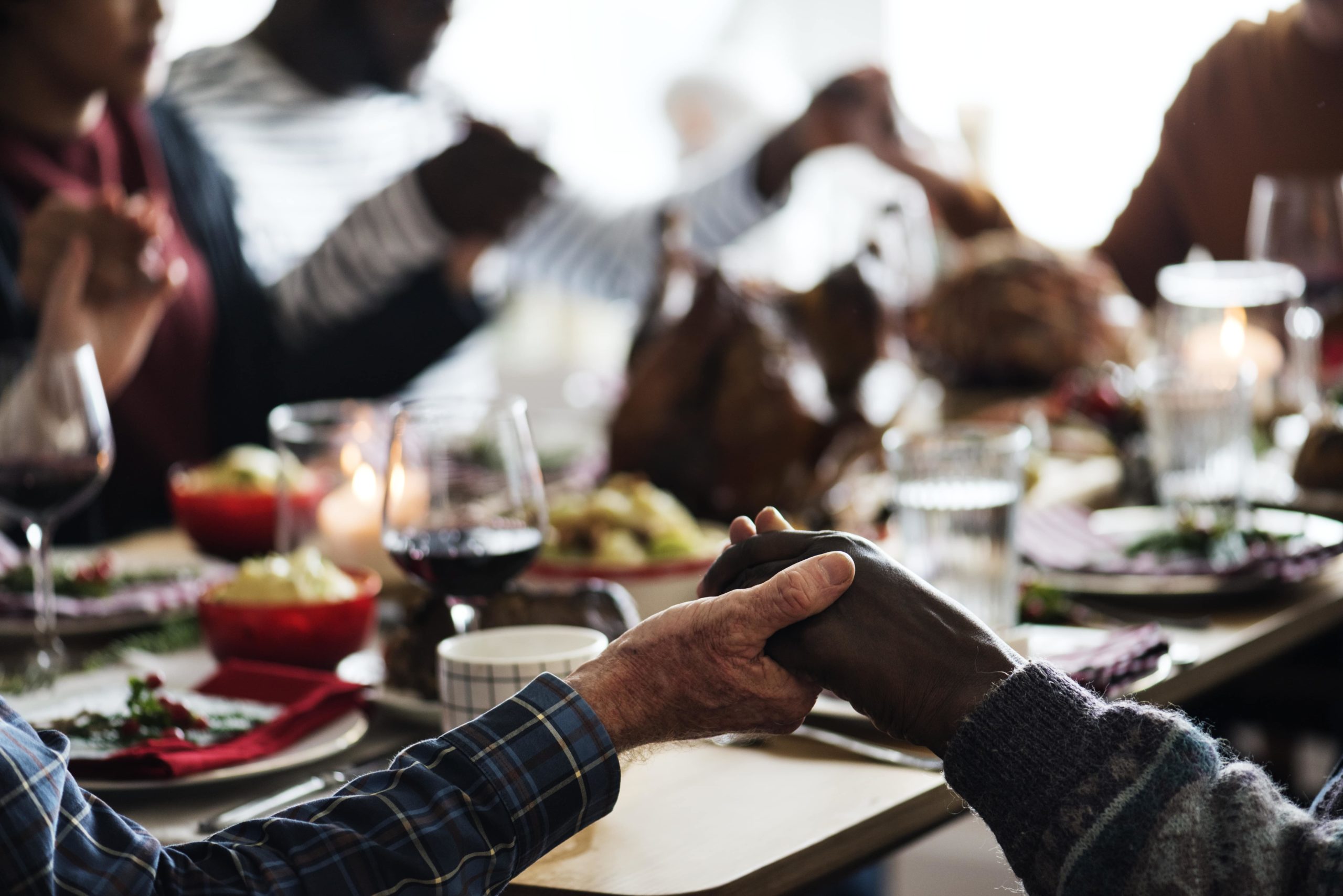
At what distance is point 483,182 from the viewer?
2.12 m

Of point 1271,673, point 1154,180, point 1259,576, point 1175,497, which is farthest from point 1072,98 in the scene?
point 1259,576

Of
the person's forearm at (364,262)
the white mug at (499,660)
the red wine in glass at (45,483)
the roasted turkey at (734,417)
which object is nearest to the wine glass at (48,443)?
the red wine in glass at (45,483)

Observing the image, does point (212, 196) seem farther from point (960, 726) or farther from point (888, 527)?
→ point (960, 726)

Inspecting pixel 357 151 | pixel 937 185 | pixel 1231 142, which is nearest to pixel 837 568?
pixel 937 185

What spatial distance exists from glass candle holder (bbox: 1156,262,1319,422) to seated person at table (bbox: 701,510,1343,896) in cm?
138

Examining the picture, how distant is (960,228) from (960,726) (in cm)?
233

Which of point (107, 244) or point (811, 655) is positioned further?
point (107, 244)

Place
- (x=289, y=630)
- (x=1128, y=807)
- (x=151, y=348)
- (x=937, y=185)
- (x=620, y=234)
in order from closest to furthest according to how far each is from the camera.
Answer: (x=1128, y=807)
(x=289, y=630)
(x=151, y=348)
(x=937, y=185)
(x=620, y=234)

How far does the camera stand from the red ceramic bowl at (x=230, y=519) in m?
1.51

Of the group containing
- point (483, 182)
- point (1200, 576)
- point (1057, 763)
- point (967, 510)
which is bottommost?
point (1200, 576)

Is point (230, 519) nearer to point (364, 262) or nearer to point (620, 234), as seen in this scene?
point (364, 262)

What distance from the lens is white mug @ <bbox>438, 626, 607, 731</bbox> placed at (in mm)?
867

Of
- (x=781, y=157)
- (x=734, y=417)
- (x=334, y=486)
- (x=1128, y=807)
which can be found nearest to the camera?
(x=1128, y=807)

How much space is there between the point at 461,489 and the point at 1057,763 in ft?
1.58
